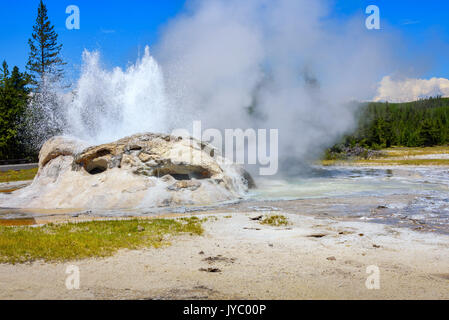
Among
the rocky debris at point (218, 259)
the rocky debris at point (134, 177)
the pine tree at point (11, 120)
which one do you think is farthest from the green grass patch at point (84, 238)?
the pine tree at point (11, 120)

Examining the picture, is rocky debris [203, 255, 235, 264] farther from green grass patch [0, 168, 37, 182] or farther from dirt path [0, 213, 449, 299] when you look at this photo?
green grass patch [0, 168, 37, 182]

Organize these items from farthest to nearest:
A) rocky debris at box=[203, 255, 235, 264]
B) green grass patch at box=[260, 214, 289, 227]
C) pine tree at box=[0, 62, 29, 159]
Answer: pine tree at box=[0, 62, 29, 159] < green grass patch at box=[260, 214, 289, 227] < rocky debris at box=[203, 255, 235, 264]

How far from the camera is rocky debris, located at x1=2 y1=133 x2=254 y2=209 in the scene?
1529cm

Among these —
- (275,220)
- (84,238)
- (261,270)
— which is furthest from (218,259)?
(275,220)

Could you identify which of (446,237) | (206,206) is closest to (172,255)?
(446,237)

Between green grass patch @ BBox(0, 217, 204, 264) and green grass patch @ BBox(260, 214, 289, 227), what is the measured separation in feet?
6.08

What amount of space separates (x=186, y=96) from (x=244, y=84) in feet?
13.2

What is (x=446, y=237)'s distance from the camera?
8.53 m

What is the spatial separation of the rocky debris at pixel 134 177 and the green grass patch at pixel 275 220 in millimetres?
4813

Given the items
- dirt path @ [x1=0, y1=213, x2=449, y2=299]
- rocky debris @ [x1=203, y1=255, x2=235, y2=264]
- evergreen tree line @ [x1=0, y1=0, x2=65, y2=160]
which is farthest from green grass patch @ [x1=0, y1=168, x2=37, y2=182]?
rocky debris @ [x1=203, y1=255, x2=235, y2=264]

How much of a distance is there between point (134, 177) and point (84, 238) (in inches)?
306

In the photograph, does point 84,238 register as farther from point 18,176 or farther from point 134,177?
point 18,176

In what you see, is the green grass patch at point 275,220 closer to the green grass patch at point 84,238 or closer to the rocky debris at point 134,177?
the green grass patch at point 84,238

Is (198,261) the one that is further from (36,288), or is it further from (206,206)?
(206,206)
